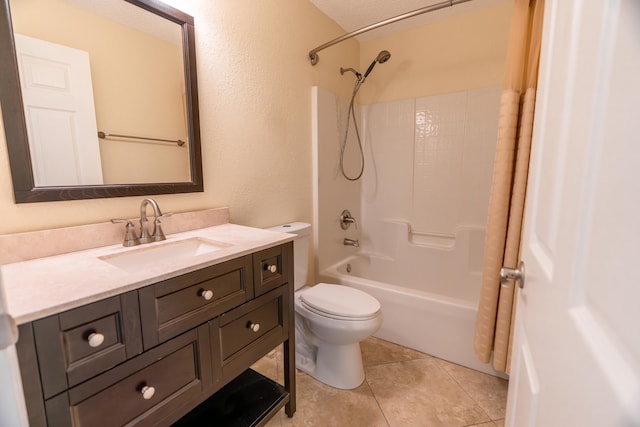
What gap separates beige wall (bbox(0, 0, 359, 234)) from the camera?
1272mm

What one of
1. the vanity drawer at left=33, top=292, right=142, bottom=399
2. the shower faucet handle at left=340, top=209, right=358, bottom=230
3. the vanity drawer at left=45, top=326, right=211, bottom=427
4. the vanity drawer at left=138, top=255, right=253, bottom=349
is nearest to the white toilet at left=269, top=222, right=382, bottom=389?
the vanity drawer at left=138, top=255, right=253, bottom=349

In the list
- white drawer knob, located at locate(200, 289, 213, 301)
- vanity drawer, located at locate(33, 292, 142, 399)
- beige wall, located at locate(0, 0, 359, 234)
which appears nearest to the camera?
vanity drawer, located at locate(33, 292, 142, 399)

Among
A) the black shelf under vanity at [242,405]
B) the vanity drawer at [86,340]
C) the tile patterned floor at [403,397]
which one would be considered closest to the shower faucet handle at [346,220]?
the tile patterned floor at [403,397]

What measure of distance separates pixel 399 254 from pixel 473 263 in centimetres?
61

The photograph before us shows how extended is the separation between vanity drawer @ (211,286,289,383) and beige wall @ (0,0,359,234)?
0.62 metres

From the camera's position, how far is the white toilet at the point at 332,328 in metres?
1.42

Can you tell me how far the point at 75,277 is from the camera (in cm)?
76

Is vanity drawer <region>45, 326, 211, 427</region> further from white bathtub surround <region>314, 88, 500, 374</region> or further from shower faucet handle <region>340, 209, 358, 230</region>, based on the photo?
shower faucet handle <region>340, 209, 358, 230</region>

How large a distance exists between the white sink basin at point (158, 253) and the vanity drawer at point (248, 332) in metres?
0.27

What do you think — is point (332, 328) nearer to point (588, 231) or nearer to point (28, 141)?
point (588, 231)

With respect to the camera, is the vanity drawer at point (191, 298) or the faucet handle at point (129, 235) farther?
the faucet handle at point (129, 235)

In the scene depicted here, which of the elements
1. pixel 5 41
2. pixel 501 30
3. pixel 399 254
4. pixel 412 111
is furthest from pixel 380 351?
pixel 501 30

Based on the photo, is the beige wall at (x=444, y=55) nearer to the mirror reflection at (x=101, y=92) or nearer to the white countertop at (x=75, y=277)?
the mirror reflection at (x=101, y=92)

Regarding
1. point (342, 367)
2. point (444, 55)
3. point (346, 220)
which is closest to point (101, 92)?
point (342, 367)
